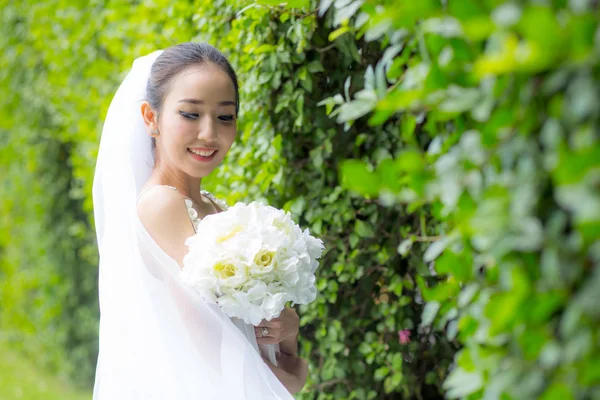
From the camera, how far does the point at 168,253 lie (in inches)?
81.9

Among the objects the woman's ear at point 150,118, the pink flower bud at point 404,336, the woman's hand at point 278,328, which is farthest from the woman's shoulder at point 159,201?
the pink flower bud at point 404,336

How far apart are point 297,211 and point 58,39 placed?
12.5 ft

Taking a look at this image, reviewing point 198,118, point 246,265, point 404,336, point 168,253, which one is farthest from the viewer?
point 404,336

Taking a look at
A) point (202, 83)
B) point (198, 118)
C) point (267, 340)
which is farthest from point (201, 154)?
point (267, 340)

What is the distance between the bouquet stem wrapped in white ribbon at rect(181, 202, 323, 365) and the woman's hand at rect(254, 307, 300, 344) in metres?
0.22

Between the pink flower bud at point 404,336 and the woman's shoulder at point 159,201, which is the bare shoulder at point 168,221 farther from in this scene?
the pink flower bud at point 404,336

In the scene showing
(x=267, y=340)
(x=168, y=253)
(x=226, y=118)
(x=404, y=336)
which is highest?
(x=226, y=118)

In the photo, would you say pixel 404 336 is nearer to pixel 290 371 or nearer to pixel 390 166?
pixel 290 371

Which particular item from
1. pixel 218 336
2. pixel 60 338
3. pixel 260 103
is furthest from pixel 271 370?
pixel 60 338

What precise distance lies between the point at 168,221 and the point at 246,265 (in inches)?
13.2

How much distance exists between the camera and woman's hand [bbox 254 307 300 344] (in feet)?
7.20

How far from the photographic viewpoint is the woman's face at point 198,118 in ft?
7.14

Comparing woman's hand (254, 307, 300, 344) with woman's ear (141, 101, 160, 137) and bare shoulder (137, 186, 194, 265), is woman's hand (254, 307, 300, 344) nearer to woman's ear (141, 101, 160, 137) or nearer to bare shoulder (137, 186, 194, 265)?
bare shoulder (137, 186, 194, 265)

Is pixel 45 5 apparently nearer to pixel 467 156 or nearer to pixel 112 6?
pixel 112 6
